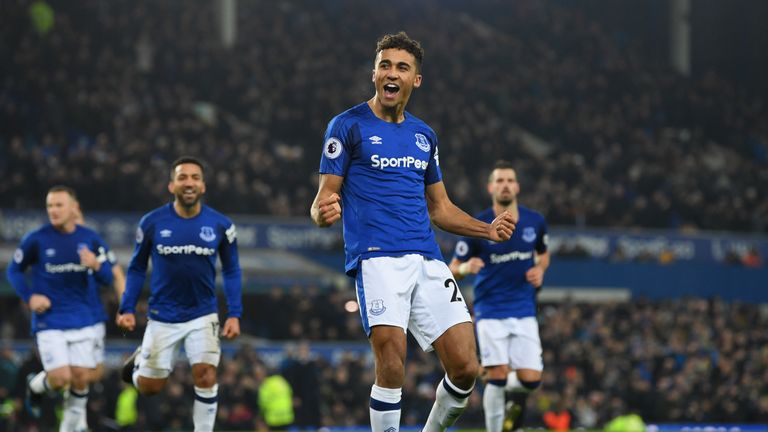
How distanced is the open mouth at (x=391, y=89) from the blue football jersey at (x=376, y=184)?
9.0 inches

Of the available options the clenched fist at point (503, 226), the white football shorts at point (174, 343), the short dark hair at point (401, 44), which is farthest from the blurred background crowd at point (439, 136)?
the short dark hair at point (401, 44)

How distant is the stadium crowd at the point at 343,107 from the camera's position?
88.6ft

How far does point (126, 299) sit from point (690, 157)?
28.5 m

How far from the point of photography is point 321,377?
22766mm

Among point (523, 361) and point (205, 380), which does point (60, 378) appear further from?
point (523, 361)

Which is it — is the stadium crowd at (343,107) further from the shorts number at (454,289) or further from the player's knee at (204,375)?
the shorts number at (454,289)

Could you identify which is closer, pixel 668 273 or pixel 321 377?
pixel 321 377

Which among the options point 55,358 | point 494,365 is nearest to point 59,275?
point 55,358

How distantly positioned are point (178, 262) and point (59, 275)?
236 centimetres

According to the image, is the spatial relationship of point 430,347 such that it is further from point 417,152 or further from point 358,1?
point 358,1

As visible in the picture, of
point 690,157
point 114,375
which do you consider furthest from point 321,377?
point 690,157

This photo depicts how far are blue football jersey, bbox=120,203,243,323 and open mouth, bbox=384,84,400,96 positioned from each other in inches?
146

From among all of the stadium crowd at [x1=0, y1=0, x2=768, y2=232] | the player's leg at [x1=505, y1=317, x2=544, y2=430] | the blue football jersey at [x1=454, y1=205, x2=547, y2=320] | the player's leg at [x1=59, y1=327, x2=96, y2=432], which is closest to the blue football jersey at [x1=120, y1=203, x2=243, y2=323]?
the player's leg at [x1=59, y1=327, x2=96, y2=432]

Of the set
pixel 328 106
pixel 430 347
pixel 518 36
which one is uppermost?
pixel 518 36
